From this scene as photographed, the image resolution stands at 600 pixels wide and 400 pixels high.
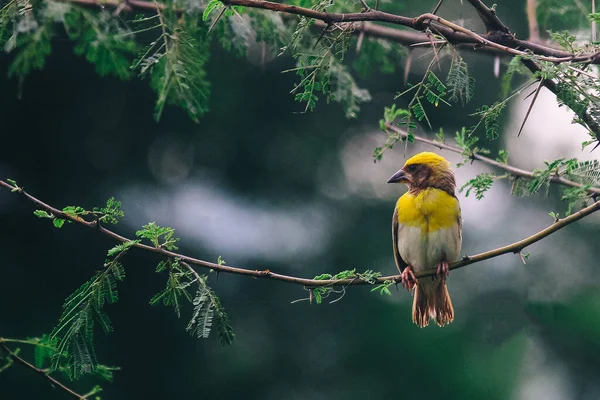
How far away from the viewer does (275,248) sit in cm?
896

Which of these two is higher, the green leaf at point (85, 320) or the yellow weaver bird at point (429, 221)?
the yellow weaver bird at point (429, 221)

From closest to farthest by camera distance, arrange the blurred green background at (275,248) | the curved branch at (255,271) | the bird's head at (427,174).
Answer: the curved branch at (255,271) → the bird's head at (427,174) → the blurred green background at (275,248)

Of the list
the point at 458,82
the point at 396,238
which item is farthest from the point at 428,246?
the point at 458,82

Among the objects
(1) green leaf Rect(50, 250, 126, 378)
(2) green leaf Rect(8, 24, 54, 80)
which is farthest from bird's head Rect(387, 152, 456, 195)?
(2) green leaf Rect(8, 24, 54, 80)

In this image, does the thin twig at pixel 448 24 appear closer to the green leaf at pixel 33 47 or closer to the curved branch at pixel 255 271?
the curved branch at pixel 255 271

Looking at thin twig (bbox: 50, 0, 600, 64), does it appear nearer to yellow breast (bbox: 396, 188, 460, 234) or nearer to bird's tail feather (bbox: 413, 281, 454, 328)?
yellow breast (bbox: 396, 188, 460, 234)

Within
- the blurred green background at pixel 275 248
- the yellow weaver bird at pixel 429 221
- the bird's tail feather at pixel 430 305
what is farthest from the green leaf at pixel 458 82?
the blurred green background at pixel 275 248

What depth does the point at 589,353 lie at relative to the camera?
8.30 meters

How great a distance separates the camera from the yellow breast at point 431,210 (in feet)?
13.6

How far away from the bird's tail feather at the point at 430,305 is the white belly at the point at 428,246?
26 cm

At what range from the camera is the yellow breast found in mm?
4141

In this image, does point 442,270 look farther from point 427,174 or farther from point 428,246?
point 427,174

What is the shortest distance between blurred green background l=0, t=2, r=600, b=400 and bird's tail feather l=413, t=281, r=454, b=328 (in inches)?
156

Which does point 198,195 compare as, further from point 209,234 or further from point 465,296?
point 465,296
